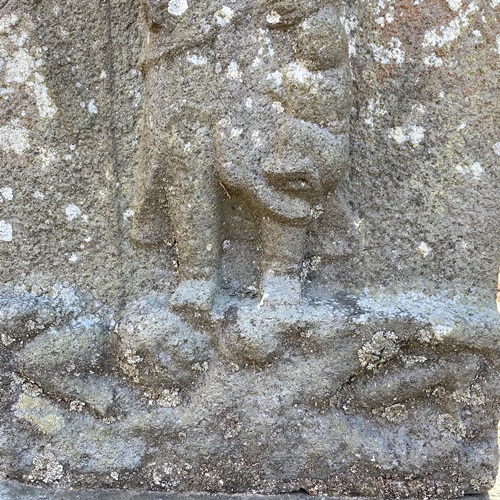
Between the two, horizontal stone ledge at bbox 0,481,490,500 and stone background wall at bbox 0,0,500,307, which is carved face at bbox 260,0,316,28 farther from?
horizontal stone ledge at bbox 0,481,490,500

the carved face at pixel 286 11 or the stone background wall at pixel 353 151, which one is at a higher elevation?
the carved face at pixel 286 11

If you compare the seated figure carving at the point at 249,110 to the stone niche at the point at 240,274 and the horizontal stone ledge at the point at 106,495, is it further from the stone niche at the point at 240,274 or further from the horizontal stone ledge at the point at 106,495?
the horizontal stone ledge at the point at 106,495

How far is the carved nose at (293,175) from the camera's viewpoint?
4.01 ft

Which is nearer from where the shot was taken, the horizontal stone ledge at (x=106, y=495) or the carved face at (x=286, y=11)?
the carved face at (x=286, y=11)

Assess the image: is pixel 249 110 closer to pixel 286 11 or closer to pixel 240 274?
pixel 286 11

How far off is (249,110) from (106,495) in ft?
2.72

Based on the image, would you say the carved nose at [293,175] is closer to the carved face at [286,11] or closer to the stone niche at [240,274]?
the stone niche at [240,274]

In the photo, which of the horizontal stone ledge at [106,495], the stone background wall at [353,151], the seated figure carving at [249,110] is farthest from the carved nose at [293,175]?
the horizontal stone ledge at [106,495]

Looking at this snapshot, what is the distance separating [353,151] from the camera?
1317 millimetres

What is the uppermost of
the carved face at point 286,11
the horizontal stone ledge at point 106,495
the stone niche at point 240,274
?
the carved face at point 286,11

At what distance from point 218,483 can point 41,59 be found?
0.93 metres

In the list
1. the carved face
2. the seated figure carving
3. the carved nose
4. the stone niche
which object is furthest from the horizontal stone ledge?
the carved face

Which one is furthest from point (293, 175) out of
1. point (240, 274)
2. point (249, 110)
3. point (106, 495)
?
point (106, 495)

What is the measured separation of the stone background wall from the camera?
128cm
